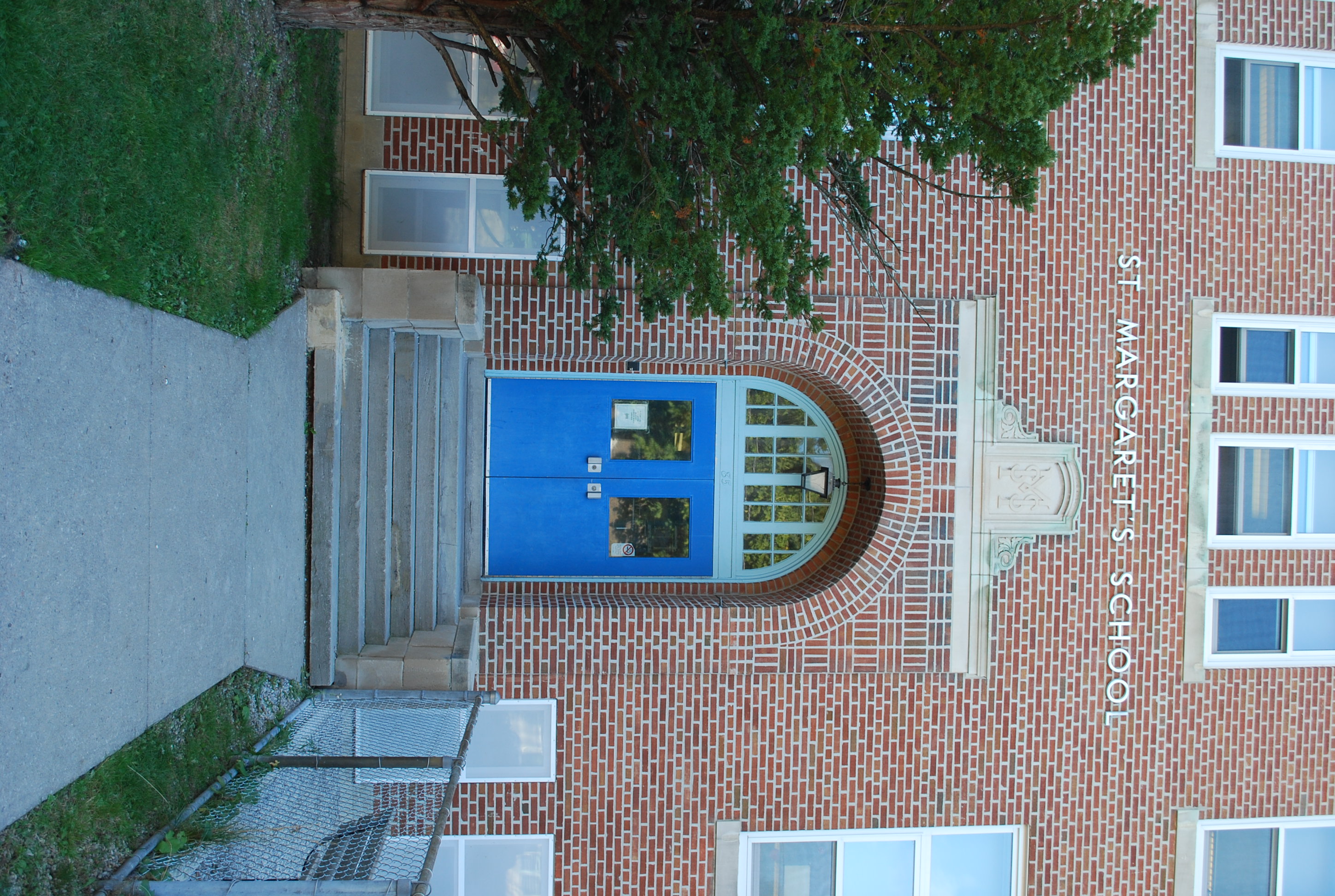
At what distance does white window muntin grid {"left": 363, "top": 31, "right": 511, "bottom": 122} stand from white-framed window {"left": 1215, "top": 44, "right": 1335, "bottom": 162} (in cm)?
672

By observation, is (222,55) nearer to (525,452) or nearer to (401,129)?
(401,129)

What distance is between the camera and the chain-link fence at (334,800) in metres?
4.42

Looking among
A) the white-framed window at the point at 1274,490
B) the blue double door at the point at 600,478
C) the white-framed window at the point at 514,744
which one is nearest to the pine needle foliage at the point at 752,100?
the blue double door at the point at 600,478

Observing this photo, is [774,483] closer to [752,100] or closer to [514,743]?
[514,743]

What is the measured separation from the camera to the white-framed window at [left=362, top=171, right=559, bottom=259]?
7.64 meters

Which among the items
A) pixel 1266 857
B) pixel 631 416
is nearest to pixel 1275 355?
pixel 1266 857

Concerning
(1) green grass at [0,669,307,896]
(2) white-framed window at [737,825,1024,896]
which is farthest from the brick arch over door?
(1) green grass at [0,669,307,896]

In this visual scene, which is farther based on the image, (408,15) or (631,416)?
(631,416)

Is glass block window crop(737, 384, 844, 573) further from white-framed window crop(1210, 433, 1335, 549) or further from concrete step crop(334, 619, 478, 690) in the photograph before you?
white-framed window crop(1210, 433, 1335, 549)

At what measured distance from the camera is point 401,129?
759cm

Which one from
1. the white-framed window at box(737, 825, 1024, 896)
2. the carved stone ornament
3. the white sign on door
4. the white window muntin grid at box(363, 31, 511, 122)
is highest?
the white window muntin grid at box(363, 31, 511, 122)

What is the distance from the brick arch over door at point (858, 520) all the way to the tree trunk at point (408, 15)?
9.47 feet

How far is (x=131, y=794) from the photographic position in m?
4.40

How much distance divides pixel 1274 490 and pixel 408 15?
8.37 m
